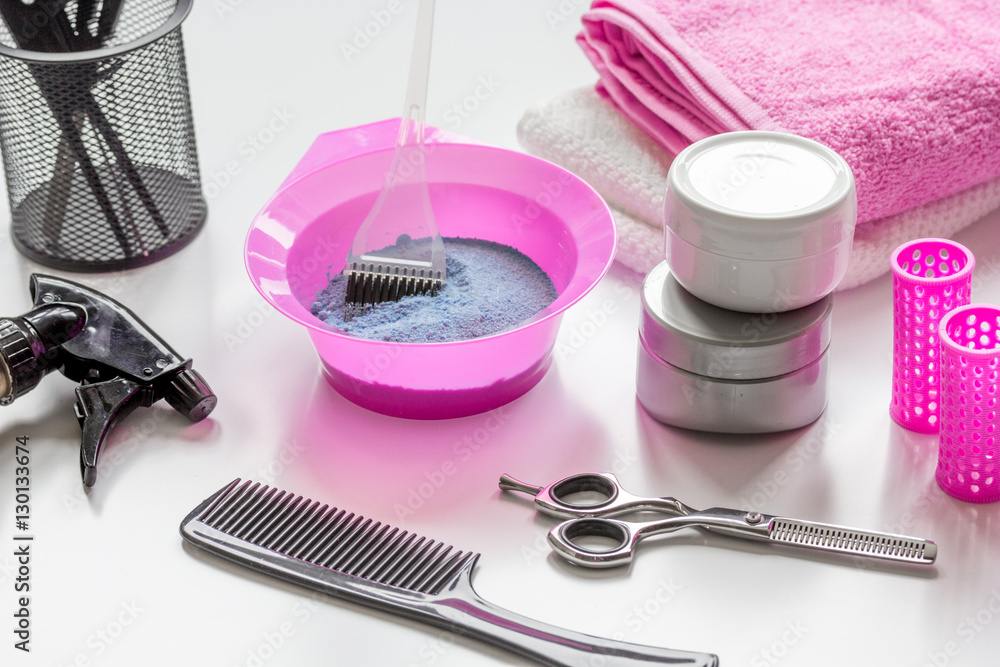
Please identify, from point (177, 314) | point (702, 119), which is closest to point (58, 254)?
point (177, 314)

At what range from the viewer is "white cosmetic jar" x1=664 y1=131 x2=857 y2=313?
2.02 ft

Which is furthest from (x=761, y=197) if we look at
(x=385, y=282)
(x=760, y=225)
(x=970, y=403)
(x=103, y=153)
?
(x=103, y=153)

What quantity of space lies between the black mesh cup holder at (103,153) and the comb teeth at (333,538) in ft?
0.99

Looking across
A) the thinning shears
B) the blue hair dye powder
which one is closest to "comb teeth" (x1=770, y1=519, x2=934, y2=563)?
the thinning shears

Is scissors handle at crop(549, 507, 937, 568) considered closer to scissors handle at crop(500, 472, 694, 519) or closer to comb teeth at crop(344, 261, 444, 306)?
scissors handle at crop(500, 472, 694, 519)

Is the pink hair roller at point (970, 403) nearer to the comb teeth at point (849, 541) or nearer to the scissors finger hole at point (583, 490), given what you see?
the comb teeth at point (849, 541)

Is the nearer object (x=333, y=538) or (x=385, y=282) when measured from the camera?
(x=333, y=538)

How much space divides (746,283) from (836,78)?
0.27m

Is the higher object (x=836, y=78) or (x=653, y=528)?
(x=836, y=78)

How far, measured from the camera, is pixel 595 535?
0.65m

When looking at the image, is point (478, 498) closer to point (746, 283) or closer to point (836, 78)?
point (746, 283)

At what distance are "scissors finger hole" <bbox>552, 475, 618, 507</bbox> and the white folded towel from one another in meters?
0.23

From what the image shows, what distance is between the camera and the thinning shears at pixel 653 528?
2.02ft

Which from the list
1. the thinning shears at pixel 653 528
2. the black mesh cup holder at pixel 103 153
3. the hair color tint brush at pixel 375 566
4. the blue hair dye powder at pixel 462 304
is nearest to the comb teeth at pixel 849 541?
the thinning shears at pixel 653 528
